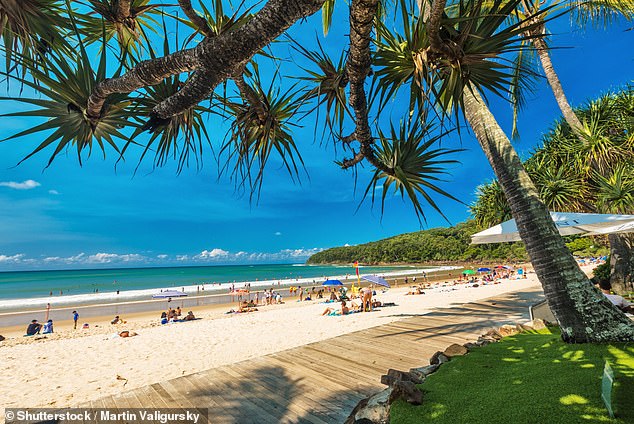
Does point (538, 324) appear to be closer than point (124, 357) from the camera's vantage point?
Yes

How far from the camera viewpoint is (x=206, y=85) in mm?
2217

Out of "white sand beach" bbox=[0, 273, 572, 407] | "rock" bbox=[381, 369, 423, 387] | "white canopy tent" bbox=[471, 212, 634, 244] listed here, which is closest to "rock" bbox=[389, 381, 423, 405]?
"rock" bbox=[381, 369, 423, 387]

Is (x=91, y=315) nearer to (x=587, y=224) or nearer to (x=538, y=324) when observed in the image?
(x=538, y=324)

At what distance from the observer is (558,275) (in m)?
3.56

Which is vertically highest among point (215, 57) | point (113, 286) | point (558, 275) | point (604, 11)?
point (604, 11)

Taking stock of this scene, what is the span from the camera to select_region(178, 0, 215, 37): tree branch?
2186 millimetres

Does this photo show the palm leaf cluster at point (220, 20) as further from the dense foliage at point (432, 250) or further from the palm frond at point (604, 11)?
the dense foliage at point (432, 250)

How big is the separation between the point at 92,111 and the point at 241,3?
4.76ft

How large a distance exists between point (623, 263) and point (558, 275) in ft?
32.8

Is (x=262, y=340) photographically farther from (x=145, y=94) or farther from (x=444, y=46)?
(x=444, y=46)

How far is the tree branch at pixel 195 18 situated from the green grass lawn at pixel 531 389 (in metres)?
3.83

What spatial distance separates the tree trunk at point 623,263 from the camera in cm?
981

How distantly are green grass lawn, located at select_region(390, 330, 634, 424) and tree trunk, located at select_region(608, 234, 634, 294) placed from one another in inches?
370

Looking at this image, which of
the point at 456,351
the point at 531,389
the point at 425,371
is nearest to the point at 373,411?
the point at 425,371
